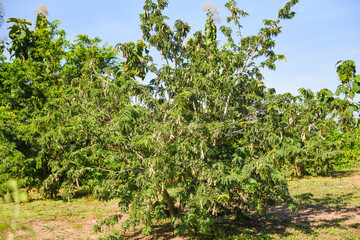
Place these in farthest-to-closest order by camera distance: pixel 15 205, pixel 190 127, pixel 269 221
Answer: pixel 269 221 < pixel 190 127 < pixel 15 205

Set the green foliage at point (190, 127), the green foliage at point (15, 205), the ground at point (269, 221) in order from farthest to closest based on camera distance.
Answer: the ground at point (269, 221)
the green foliage at point (190, 127)
the green foliage at point (15, 205)

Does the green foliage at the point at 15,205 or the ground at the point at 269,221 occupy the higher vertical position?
the green foliage at the point at 15,205

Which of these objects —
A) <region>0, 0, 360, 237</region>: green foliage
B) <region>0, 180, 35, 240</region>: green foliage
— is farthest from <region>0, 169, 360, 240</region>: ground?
<region>0, 180, 35, 240</region>: green foliage

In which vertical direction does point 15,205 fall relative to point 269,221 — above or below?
above

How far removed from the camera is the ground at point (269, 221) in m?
7.79

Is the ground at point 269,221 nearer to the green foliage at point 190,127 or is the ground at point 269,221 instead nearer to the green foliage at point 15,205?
the green foliage at point 190,127

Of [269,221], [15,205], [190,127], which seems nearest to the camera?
[15,205]

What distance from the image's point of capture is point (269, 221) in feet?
30.0

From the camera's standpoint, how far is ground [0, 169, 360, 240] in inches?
307

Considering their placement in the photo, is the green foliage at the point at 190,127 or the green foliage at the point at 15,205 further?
the green foliage at the point at 190,127

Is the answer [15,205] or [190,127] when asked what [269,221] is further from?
[15,205]

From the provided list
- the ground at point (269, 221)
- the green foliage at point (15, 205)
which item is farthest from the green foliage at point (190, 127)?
the green foliage at point (15, 205)

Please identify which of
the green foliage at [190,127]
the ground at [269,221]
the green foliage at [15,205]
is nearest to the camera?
the green foliage at [15,205]

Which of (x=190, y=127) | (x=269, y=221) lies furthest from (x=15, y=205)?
(x=269, y=221)
